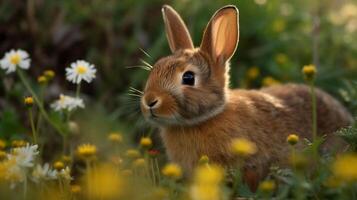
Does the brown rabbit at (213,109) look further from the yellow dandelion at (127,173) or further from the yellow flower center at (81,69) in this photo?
the yellow flower center at (81,69)

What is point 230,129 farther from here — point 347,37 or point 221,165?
point 347,37

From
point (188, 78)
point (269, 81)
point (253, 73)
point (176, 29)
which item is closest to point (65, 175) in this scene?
point (188, 78)

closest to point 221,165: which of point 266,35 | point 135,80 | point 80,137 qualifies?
point 80,137

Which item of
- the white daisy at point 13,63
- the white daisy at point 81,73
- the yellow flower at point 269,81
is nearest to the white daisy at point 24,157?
the white daisy at point 81,73

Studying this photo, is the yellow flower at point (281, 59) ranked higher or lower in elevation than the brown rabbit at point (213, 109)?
higher

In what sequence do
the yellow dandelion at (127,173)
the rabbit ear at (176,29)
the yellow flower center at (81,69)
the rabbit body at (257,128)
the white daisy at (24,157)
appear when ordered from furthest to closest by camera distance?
the rabbit ear at (176,29) → the yellow flower center at (81,69) → the rabbit body at (257,128) → the yellow dandelion at (127,173) → the white daisy at (24,157)

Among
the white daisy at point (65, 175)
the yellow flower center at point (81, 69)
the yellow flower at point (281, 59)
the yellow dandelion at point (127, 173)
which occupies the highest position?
the yellow flower at point (281, 59)
